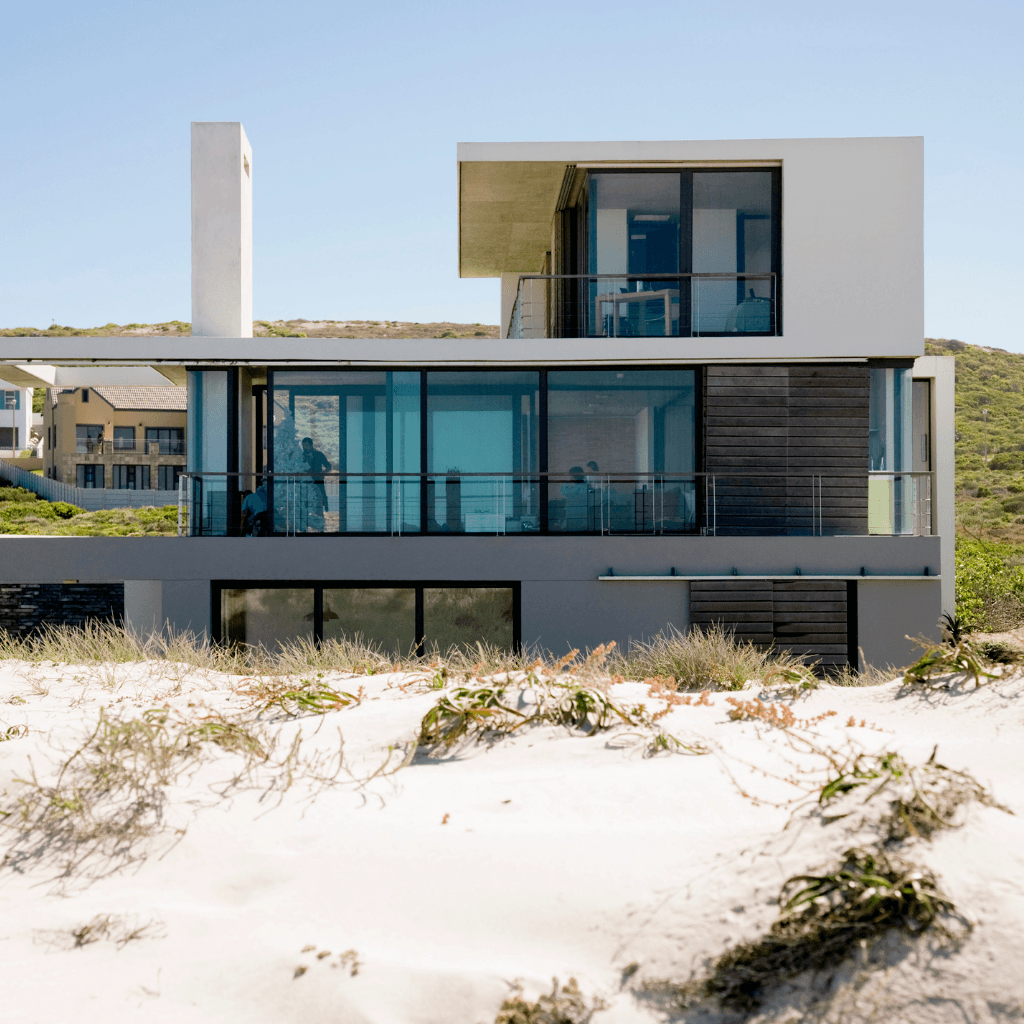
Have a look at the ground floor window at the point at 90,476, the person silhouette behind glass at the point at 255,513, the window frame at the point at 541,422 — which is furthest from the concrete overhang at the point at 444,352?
the ground floor window at the point at 90,476

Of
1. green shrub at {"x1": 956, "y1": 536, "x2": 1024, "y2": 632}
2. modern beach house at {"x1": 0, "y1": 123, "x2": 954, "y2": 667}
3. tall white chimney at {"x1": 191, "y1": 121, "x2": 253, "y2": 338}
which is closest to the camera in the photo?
modern beach house at {"x1": 0, "y1": 123, "x2": 954, "y2": 667}

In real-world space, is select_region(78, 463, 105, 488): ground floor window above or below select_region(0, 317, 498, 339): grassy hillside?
below

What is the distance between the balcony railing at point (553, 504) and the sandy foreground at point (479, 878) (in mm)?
6440

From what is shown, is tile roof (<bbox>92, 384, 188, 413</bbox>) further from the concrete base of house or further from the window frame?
the concrete base of house

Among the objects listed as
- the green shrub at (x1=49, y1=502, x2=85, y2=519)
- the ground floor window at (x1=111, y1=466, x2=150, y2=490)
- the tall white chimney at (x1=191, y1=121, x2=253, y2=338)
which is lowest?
the green shrub at (x1=49, y1=502, x2=85, y2=519)

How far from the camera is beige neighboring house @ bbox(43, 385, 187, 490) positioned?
47.2 meters

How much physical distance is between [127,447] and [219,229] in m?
39.4

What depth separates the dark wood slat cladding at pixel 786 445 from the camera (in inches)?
461

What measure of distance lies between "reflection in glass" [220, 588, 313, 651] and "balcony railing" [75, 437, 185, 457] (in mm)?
38273

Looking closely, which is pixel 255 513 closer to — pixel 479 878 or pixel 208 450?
pixel 208 450

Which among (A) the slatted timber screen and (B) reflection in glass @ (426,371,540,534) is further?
(B) reflection in glass @ (426,371,540,534)

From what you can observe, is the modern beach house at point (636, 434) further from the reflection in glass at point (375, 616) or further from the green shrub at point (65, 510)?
the green shrub at point (65, 510)

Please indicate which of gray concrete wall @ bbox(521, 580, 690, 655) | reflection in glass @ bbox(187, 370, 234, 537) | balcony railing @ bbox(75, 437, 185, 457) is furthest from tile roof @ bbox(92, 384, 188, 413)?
gray concrete wall @ bbox(521, 580, 690, 655)

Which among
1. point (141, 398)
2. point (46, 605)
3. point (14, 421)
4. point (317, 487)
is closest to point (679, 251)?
point (317, 487)
